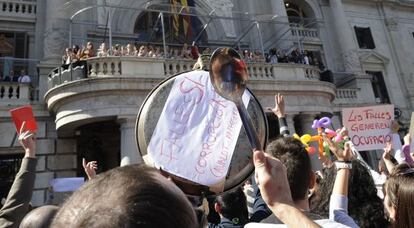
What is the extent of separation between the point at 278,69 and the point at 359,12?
13.6 m

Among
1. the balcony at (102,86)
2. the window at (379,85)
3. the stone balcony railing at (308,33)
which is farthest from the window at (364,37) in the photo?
the balcony at (102,86)

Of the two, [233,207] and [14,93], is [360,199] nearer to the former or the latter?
[233,207]

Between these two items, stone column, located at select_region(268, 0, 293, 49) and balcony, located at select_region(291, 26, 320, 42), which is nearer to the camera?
stone column, located at select_region(268, 0, 293, 49)

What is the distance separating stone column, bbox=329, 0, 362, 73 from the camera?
851 inches

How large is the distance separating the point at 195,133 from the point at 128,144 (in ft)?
31.4

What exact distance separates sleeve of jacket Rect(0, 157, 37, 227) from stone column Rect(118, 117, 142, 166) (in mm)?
8762

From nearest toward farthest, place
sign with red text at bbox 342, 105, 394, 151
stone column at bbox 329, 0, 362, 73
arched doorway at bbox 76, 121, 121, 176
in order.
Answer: sign with red text at bbox 342, 105, 394, 151
arched doorway at bbox 76, 121, 121, 176
stone column at bbox 329, 0, 362, 73

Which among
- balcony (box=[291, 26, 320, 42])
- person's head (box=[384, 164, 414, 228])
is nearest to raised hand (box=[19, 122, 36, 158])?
person's head (box=[384, 164, 414, 228])

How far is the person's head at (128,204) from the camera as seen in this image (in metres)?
0.99

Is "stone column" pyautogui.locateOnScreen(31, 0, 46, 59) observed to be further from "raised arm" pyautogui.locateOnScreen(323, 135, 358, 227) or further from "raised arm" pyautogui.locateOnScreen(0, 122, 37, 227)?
"raised arm" pyautogui.locateOnScreen(323, 135, 358, 227)

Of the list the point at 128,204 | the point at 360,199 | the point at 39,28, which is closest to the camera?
the point at 128,204

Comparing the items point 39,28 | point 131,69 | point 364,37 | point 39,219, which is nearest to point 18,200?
point 39,219

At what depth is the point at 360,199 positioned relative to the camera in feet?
9.72

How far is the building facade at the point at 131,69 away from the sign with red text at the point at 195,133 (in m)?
8.33
